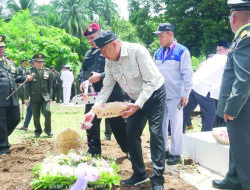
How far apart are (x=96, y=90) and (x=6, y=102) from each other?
1.85 m

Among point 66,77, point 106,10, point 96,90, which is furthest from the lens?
point 106,10

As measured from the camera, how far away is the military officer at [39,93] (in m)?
7.19

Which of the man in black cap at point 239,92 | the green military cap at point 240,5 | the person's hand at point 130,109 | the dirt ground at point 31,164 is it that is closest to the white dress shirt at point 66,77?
the dirt ground at point 31,164

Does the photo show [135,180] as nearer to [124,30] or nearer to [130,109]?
[130,109]

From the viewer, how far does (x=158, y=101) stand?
3562 mm

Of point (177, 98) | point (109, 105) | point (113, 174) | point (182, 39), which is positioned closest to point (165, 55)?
point (177, 98)

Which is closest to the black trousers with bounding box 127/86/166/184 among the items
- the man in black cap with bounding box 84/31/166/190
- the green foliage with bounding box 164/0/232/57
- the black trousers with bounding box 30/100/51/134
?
the man in black cap with bounding box 84/31/166/190

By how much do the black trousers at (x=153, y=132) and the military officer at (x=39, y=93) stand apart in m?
4.08

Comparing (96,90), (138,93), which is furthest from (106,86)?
(96,90)

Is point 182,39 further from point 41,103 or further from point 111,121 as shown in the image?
point 111,121

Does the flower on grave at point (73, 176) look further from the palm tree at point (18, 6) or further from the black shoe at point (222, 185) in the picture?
the palm tree at point (18, 6)

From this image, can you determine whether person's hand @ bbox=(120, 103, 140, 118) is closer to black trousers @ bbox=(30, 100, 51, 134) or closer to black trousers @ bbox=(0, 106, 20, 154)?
black trousers @ bbox=(0, 106, 20, 154)

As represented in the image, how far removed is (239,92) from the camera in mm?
2840

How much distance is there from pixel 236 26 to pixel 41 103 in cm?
541
